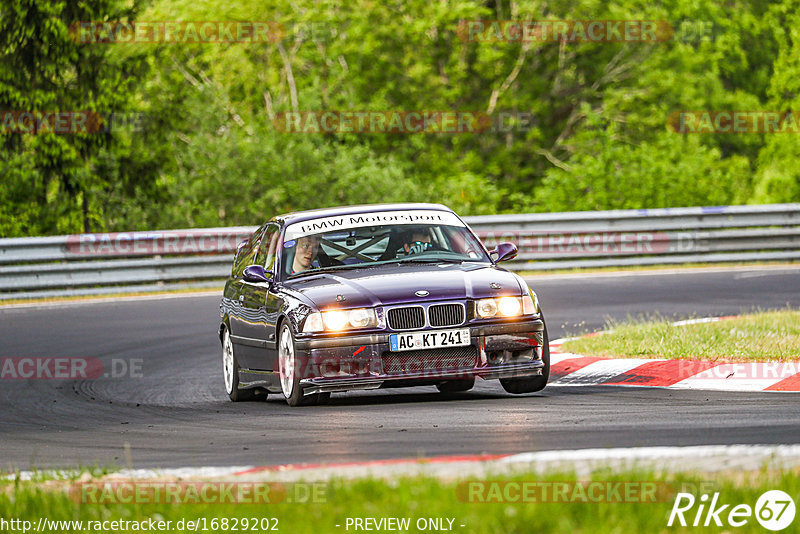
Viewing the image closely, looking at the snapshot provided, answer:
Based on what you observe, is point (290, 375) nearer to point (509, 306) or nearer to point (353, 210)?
point (509, 306)

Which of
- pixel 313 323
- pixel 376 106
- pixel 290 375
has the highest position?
pixel 313 323

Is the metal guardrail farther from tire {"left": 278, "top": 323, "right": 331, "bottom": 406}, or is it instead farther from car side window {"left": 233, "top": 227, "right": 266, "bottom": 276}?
tire {"left": 278, "top": 323, "right": 331, "bottom": 406}

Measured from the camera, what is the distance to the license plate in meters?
9.42

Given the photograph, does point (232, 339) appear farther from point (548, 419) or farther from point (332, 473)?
point (332, 473)

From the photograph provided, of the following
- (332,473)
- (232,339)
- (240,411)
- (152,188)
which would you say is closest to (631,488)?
(332,473)

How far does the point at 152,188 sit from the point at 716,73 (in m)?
33.0

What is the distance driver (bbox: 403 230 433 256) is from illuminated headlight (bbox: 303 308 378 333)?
1299 millimetres

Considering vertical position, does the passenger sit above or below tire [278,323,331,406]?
above

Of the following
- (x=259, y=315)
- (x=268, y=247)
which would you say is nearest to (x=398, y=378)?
(x=259, y=315)

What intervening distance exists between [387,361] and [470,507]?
4.59m

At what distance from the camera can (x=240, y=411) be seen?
1009cm

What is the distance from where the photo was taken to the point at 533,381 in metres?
10.0

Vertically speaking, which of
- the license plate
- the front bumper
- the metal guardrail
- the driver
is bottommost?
the metal guardrail

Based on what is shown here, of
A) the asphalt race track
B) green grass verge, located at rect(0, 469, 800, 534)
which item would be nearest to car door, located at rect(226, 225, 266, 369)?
the asphalt race track
